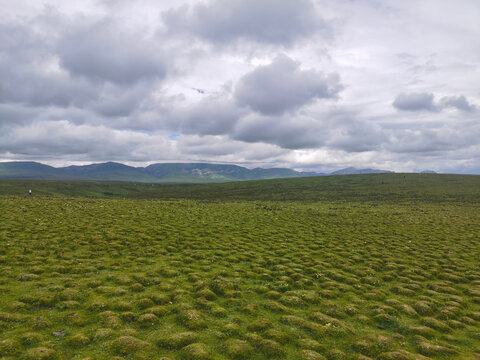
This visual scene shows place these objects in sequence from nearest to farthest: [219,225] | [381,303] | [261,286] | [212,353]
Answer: [212,353], [381,303], [261,286], [219,225]

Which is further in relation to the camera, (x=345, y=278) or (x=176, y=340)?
(x=345, y=278)

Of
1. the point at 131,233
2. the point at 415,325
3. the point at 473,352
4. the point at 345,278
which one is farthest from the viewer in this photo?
the point at 131,233

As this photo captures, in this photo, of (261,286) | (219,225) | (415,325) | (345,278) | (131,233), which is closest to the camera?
(415,325)

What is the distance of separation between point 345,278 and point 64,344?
19.8 meters

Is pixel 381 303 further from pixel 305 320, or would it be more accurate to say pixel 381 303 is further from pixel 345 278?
pixel 305 320

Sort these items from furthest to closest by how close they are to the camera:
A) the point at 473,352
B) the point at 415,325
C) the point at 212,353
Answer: the point at 415,325 → the point at 473,352 → the point at 212,353

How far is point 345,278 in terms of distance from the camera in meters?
21.4

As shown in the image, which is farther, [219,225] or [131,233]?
[219,225]

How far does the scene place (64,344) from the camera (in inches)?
447

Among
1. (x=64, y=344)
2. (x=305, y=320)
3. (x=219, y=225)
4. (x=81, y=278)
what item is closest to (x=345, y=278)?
(x=305, y=320)

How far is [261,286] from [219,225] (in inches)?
1039

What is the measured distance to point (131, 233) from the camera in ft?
114

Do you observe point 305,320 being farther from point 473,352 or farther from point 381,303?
point 473,352

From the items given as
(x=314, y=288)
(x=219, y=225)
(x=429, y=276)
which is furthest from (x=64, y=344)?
(x=219, y=225)
